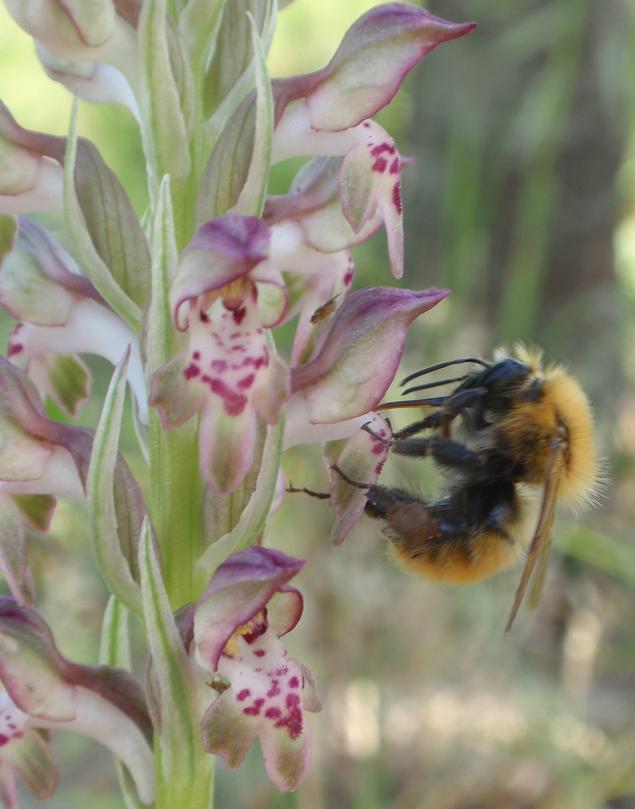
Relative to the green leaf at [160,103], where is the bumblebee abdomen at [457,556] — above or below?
below

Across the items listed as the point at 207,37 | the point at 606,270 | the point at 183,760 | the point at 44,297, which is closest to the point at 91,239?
the point at 44,297

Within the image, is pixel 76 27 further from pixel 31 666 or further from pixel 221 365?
pixel 31 666

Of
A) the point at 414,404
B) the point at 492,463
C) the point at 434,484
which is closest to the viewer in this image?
the point at 414,404

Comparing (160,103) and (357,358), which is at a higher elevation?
(160,103)

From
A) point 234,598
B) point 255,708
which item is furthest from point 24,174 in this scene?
point 255,708

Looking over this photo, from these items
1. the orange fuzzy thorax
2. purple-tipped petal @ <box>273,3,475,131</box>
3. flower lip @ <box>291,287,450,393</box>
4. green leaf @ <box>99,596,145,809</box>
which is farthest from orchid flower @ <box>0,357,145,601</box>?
the orange fuzzy thorax

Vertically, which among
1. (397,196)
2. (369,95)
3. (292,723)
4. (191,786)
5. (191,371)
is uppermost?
(369,95)

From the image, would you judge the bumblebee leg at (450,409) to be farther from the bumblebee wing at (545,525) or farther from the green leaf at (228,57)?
the green leaf at (228,57)

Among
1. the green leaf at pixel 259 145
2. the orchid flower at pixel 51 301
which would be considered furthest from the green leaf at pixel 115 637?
the green leaf at pixel 259 145
